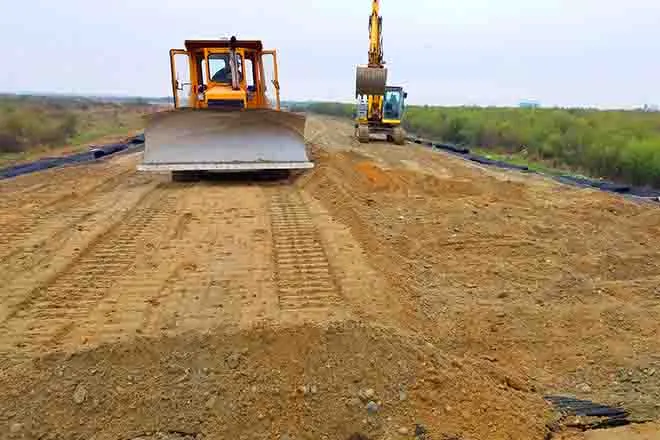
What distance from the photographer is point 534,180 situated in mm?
12883

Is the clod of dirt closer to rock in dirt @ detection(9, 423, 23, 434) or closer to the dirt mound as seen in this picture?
the dirt mound

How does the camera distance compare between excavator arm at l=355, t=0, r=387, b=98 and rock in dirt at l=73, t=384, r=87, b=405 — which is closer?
rock in dirt at l=73, t=384, r=87, b=405

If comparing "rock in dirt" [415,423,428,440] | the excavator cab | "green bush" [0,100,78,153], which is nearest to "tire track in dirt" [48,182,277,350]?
"rock in dirt" [415,423,428,440]

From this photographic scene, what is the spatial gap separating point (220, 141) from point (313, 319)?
5975 millimetres

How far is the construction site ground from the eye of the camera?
3.31 metres

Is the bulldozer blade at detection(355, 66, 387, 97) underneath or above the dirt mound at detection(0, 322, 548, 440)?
above

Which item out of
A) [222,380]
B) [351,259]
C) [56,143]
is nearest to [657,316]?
[351,259]

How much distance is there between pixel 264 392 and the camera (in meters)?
3.39

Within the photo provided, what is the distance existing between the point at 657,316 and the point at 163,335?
4.59m

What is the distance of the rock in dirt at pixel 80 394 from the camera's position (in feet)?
10.8

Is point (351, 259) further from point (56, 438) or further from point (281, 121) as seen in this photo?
point (281, 121)

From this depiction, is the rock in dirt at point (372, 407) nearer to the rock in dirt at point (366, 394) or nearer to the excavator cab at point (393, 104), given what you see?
the rock in dirt at point (366, 394)

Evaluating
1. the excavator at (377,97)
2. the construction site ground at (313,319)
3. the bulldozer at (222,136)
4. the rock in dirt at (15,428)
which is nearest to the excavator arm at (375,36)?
the excavator at (377,97)

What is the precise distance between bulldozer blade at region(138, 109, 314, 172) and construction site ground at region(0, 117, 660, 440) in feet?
3.42
